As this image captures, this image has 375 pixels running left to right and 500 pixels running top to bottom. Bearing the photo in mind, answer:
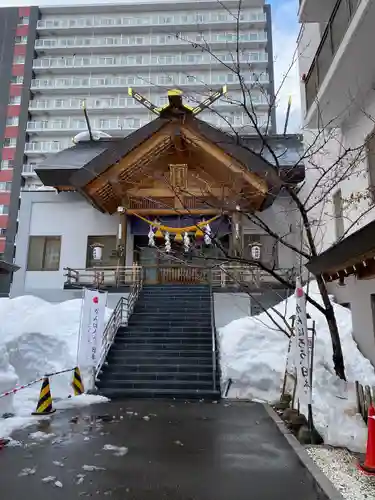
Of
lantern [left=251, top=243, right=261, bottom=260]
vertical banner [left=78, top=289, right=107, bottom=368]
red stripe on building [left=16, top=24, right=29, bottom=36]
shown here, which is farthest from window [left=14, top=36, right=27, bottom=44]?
vertical banner [left=78, top=289, right=107, bottom=368]

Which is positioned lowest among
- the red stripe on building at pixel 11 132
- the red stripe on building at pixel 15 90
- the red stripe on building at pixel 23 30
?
the red stripe on building at pixel 11 132

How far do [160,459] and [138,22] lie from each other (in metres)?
52.5

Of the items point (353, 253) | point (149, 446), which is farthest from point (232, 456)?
point (353, 253)

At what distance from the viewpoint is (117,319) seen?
483 inches

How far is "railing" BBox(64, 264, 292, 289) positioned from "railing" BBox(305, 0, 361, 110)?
6888mm

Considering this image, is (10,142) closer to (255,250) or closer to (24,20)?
(24,20)

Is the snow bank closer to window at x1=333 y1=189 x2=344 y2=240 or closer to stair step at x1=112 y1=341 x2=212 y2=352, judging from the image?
stair step at x1=112 y1=341 x2=212 y2=352

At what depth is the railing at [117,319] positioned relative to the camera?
422 inches

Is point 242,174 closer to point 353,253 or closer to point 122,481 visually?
point 353,253

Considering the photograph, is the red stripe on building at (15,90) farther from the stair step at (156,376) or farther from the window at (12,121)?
the stair step at (156,376)

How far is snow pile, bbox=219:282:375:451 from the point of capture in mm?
5617

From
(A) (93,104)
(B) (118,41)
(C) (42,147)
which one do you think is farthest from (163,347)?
(B) (118,41)

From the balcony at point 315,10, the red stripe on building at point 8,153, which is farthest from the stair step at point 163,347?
the red stripe on building at point 8,153

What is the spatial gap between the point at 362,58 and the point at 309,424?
6.83m
